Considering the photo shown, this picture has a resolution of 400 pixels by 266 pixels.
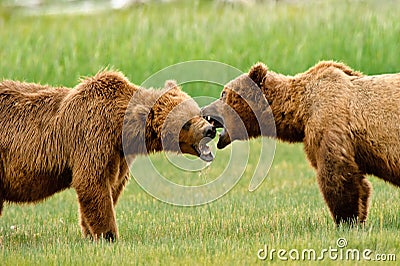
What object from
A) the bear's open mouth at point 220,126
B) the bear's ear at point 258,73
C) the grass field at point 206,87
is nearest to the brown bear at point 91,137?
the grass field at point 206,87

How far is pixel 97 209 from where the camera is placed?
7.56m

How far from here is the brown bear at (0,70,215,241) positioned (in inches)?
301

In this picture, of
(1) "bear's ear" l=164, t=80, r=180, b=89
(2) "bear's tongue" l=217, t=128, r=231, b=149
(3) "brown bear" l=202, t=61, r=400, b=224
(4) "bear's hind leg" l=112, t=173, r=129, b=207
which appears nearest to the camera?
(3) "brown bear" l=202, t=61, r=400, b=224

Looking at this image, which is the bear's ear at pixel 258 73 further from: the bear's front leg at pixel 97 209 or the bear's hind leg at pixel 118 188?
the bear's front leg at pixel 97 209

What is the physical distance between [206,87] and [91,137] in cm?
852

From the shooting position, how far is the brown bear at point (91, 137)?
7.64 metres

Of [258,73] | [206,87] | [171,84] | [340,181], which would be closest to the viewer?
[340,181]

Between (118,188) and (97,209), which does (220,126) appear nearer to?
(118,188)

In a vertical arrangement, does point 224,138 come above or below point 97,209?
above

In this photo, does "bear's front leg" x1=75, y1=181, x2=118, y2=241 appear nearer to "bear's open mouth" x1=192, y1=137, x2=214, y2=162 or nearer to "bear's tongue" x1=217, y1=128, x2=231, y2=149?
"bear's open mouth" x1=192, y1=137, x2=214, y2=162

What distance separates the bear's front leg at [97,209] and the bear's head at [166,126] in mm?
500

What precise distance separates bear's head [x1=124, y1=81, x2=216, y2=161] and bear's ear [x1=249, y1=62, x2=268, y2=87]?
3.16ft

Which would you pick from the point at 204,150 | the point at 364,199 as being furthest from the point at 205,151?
the point at 364,199

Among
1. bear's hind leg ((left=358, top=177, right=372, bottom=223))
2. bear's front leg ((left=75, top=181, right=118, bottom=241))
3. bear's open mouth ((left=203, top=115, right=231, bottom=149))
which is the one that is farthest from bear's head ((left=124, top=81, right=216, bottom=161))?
bear's hind leg ((left=358, top=177, right=372, bottom=223))
